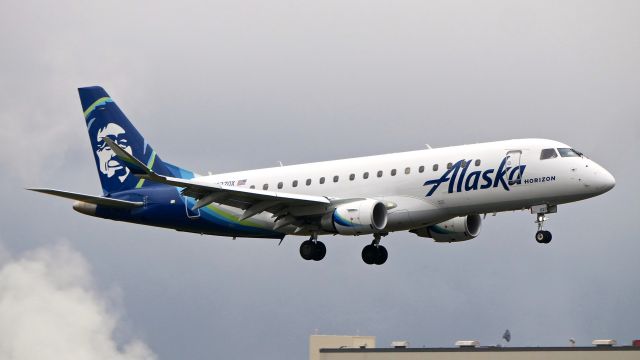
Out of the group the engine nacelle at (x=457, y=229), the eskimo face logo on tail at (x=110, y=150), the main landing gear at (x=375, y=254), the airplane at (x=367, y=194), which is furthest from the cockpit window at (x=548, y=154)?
the eskimo face logo on tail at (x=110, y=150)

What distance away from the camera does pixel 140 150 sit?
69.6 m

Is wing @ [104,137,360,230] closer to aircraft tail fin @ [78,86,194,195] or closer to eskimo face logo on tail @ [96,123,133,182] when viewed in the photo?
aircraft tail fin @ [78,86,194,195]

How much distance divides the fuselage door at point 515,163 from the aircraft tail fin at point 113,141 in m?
17.6

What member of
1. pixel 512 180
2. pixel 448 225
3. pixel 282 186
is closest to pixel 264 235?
pixel 282 186

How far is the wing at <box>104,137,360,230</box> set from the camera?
194 ft

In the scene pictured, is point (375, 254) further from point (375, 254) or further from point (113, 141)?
point (113, 141)

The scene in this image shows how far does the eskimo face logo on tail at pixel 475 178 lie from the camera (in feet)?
191

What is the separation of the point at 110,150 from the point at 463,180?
64.7 ft

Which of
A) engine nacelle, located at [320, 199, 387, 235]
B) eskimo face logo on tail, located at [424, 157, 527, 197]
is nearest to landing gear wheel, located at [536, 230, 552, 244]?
eskimo face logo on tail, located at [424, 157, 527, 197]

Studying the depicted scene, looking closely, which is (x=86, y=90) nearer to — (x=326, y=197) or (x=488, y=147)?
(x=326, y=197)

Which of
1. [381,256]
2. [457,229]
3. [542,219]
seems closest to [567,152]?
[542,219]

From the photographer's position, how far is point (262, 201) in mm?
61156

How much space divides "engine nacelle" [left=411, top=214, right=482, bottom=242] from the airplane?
5 cm

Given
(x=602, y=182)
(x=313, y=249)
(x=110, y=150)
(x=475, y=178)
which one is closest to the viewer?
(x=602, y=182)
